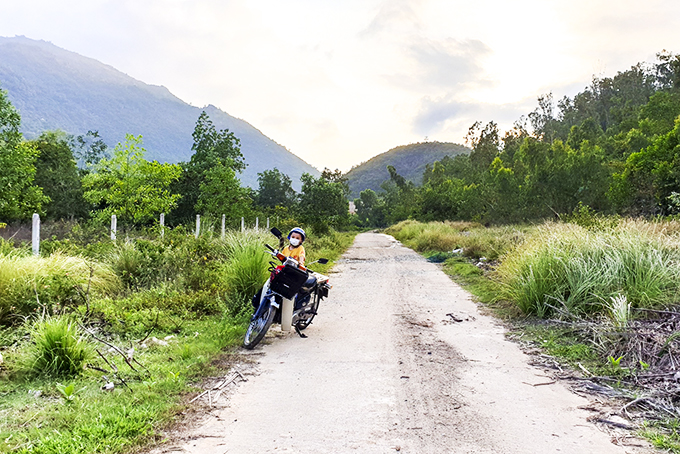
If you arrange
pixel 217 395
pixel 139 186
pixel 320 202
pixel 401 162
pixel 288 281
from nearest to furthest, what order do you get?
pixel 217 395 → pixel 288 281 → pixel 139 186 → pixel 320 202 → pixel 401 162

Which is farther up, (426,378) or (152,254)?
(152,254)

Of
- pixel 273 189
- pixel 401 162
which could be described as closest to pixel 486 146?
pixel 273 189

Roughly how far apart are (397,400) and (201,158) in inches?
1023

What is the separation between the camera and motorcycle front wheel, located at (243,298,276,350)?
19.3 ft

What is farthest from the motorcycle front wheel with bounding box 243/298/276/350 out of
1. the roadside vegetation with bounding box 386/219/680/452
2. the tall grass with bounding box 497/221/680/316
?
the tall grass with bounding box 497/221/680/316

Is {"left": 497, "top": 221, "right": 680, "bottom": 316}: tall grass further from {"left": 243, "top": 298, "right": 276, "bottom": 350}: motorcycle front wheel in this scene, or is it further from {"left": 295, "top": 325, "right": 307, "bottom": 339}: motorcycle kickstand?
{"left": 243, "top": 298, "right": 276, "bottom": 350}: motorcycle front wheel

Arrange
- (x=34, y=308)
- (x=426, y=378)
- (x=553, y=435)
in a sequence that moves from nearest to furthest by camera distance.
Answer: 1. (x=553, y=435)
2. (x=426, y=378)
3. (x=34, y=308)

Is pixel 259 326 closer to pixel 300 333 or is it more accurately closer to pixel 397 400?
pixel 300 333

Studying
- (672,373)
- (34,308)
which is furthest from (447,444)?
(34,308)

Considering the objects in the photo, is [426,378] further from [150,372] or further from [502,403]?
[150,372]

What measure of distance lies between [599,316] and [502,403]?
10.2 ft

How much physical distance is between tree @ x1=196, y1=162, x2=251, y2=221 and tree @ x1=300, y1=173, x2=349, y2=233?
28.1ft

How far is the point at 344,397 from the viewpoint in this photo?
163 inches

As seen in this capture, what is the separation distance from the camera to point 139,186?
15617 mm
